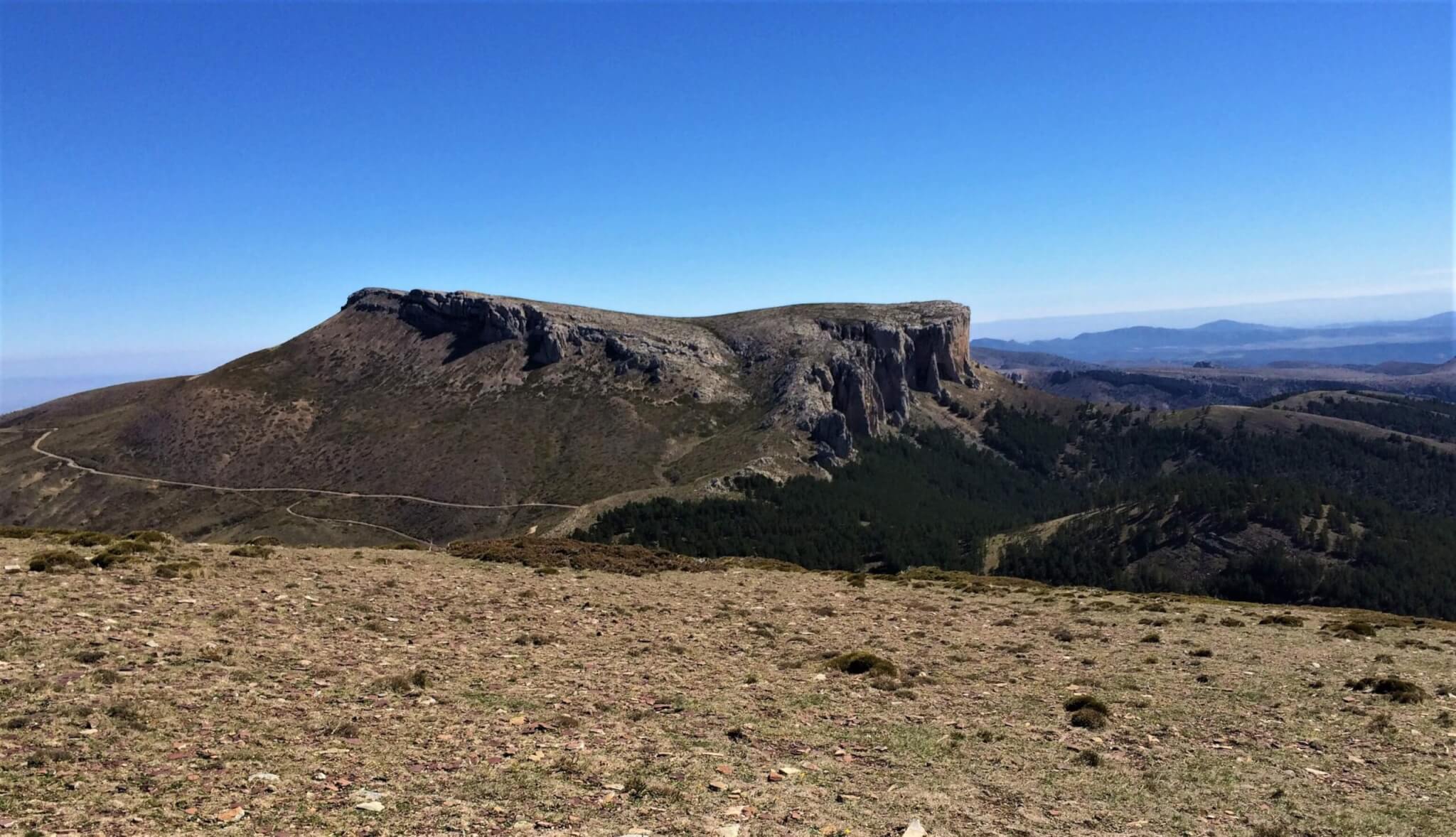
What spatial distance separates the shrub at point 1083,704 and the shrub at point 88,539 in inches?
1482

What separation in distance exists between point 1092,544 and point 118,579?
522ft

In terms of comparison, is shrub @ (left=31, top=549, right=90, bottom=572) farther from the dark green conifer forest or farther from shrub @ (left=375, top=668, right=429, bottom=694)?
the dark green conifer forest

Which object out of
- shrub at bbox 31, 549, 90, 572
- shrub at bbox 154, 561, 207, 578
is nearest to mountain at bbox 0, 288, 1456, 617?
shrub at bbox 154, 561, 207, 578

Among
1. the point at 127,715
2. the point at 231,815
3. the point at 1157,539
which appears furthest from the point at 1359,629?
the point at 1157,539

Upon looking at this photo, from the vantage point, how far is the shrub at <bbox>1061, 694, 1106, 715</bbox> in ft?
63.1

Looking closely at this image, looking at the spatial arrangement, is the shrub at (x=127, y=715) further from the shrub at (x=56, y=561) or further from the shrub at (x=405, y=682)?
the shrub at (x=56, y=561)

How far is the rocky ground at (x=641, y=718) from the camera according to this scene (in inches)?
473

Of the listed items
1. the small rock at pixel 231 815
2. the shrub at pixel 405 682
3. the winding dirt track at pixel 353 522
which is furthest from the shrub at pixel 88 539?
the winding dirt track at pixel 353 522

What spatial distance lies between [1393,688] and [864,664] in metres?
15.6

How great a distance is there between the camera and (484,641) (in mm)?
22828

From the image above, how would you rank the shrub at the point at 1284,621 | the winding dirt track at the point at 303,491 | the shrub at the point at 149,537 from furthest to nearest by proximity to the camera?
the winding dirt track at the point at 303,491, the shrub at the point at 1284,621, the shrub at the point at 149,537

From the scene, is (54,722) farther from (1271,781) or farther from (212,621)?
(1271,781)

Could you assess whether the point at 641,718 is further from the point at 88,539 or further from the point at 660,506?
the point at 660,506

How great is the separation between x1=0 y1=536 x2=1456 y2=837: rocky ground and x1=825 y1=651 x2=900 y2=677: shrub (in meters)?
0.10
